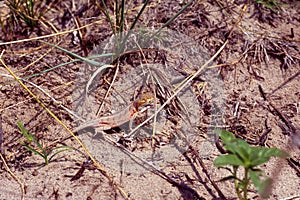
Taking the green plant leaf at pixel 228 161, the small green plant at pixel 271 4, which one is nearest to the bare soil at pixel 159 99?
the small green plant at pixel 271 4

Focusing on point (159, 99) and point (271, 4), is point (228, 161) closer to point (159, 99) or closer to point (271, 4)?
point (159, 99)

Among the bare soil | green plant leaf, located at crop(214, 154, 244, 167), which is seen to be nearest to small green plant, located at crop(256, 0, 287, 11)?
the bare soil

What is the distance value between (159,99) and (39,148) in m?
0.53

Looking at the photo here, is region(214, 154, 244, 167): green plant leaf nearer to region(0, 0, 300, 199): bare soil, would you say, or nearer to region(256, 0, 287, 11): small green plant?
region(0, 0, 300, 199): bare soil

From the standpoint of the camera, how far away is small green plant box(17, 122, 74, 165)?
4.78 feet

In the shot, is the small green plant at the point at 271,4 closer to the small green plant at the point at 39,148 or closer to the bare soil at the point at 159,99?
the bare soil at the point at 159,99

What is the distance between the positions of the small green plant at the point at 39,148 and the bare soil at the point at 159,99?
0.03 metres

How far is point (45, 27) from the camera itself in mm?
2033

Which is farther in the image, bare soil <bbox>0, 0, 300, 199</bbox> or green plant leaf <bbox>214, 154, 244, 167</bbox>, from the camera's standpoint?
bare soil <bbox>0, 0, 300, 199</bbox>

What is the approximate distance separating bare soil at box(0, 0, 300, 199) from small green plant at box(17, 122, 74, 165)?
0.09 feet

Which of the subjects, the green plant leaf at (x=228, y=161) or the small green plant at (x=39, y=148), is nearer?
the green plant leaf at (x=228, y=161)

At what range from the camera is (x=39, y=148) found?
1550mm

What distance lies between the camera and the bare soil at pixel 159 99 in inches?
59.1

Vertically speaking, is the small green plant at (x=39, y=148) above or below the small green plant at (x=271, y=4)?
below
